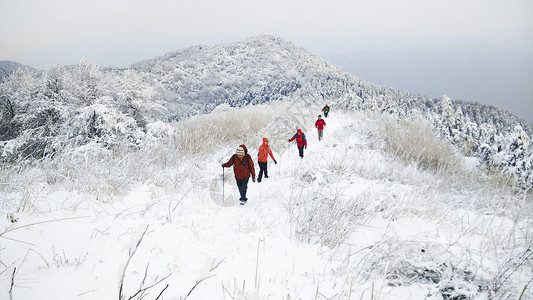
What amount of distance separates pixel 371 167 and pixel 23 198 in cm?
666

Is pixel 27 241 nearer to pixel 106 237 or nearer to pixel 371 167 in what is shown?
pixel 106 237

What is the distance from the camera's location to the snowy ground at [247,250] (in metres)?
1.63

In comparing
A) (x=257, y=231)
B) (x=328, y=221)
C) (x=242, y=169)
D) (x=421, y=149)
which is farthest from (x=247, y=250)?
(x=421, y=149)

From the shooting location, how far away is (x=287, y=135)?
1266 centimetres

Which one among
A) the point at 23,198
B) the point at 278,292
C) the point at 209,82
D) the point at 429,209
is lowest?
the point at 429,209

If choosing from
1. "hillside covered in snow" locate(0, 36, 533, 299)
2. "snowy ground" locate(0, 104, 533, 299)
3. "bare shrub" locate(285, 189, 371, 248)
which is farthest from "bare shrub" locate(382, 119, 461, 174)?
"bare shrub" locate(285, 189, 371, 248)

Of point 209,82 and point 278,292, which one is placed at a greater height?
point 209,82

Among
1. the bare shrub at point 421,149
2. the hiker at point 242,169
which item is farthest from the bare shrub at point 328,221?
the bare shrub at point 421,149

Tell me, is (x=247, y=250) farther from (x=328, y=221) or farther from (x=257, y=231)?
(x=328, y=221)

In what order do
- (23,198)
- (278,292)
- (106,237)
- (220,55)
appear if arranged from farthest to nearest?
(220,55) < (23,198) < (106,237) < (278,292)

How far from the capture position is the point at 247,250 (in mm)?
2443

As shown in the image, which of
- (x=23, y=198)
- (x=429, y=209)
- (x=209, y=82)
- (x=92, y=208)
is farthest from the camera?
(x=209, y=82)

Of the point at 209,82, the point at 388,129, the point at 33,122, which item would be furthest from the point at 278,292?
the point at 209,82

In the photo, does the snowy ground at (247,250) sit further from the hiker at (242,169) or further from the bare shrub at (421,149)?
the bare shrub at (421,149)
